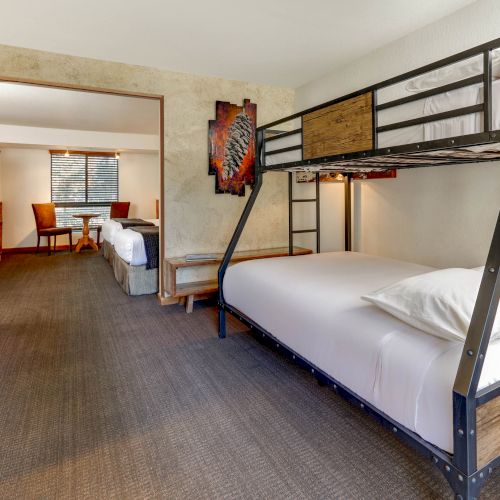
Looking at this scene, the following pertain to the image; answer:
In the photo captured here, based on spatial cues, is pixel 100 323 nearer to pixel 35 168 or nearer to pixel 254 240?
pixel 254 240

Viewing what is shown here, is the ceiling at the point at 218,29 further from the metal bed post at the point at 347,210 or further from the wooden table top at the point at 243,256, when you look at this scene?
the wooden table top at the point at 243,256

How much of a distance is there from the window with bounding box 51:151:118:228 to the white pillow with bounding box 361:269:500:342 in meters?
8.14

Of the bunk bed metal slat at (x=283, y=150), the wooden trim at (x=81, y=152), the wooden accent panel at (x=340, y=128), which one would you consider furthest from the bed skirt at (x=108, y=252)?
the wooden accent panel at (x=340, y=128)

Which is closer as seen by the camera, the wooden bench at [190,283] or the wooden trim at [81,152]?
the wooden bench at [190,283]

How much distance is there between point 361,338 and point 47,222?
25.3 feet

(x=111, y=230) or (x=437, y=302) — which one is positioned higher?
(x=111, y=230)

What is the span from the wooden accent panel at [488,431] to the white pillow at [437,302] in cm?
23

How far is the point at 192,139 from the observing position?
156 inches

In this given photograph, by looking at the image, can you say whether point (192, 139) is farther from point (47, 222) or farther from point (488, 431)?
point (47, 222)

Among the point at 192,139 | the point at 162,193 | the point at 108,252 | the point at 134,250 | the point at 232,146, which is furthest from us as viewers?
the point at 108,252

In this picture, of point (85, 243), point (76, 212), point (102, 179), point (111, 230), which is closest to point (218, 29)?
point (111, 230)

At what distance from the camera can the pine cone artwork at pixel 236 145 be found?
415 cm

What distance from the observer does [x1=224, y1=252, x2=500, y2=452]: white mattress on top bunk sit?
1.24 m

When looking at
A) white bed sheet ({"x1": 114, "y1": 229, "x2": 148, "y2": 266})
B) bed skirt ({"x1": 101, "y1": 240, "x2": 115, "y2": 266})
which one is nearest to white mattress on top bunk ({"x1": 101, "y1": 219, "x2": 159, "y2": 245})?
bed skirt ({"x1": 101, "y1": 240, "x2": 115, "y2": 266})
